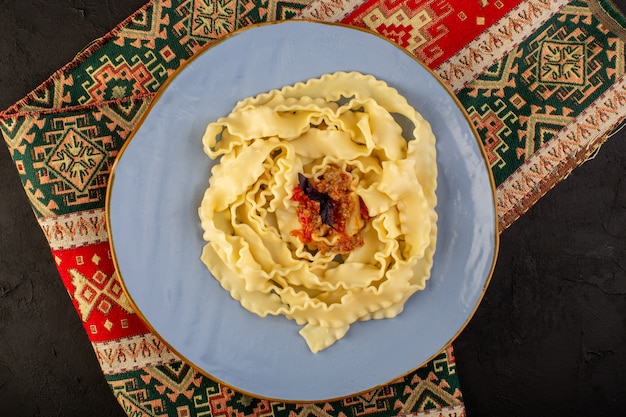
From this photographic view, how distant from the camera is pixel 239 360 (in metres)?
2.43

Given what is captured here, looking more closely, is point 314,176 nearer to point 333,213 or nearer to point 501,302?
point 333,213

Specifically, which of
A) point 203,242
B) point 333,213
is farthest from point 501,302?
point 203,242

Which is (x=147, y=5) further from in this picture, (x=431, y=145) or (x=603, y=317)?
(x=603, y=317)

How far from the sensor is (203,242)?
241 centimetres

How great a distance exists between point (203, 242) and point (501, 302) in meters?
1.70

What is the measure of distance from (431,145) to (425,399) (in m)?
1.33

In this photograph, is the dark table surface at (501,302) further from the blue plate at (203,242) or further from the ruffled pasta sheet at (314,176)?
the ruffled pasta sheet at (314,176)

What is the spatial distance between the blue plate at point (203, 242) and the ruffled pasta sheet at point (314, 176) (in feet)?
0.24

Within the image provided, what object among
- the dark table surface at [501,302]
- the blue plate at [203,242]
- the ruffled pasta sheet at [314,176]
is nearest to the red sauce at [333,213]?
the ruffled pasta sheet at [314,176]

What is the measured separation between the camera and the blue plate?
2.35 m

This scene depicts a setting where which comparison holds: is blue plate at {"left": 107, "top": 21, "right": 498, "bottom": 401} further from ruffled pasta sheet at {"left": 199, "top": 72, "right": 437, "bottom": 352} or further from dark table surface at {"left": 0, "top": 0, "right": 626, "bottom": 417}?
dark table surface at {"left": 0, "top": 0, "right": 626, "bottom": 417}

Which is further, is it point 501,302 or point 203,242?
point 501,302

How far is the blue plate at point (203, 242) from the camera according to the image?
2.35 meters

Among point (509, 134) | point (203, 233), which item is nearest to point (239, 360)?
point (203, 233)
